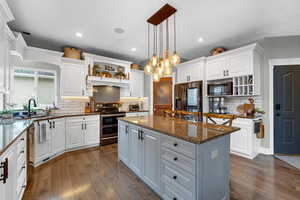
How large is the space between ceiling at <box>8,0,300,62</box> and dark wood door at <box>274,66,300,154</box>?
0.96m

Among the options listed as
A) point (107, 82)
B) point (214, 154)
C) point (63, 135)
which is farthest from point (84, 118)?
point (214, 154)

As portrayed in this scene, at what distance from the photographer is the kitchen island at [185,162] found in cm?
128

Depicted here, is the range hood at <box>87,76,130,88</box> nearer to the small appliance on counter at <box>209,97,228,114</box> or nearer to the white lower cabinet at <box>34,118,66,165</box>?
the white lower cabinet at <box>34,118,66,165</box>

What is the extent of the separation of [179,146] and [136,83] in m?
3.84

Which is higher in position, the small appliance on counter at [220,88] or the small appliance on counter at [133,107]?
the small appliance on counter at [220,88]

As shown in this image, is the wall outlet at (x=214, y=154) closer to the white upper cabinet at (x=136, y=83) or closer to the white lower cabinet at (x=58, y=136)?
the white lower cabinet at (x=58, y=136)

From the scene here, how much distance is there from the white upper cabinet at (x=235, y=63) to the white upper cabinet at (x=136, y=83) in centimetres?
237

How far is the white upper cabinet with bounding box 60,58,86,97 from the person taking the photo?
3.49 meters

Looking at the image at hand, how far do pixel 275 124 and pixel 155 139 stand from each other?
332 centimetres

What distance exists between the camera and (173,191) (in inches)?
59.0

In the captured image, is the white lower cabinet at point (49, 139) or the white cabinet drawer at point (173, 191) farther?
the white lower cabinet at point (49, 139)

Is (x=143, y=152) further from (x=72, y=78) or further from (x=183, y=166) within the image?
(x=72, y=78)

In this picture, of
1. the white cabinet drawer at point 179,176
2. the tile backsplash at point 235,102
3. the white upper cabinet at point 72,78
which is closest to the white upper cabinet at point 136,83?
the white upper cabinet at point 72,78

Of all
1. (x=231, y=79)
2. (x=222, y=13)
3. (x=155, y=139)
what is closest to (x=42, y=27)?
(x=155, y=139)
